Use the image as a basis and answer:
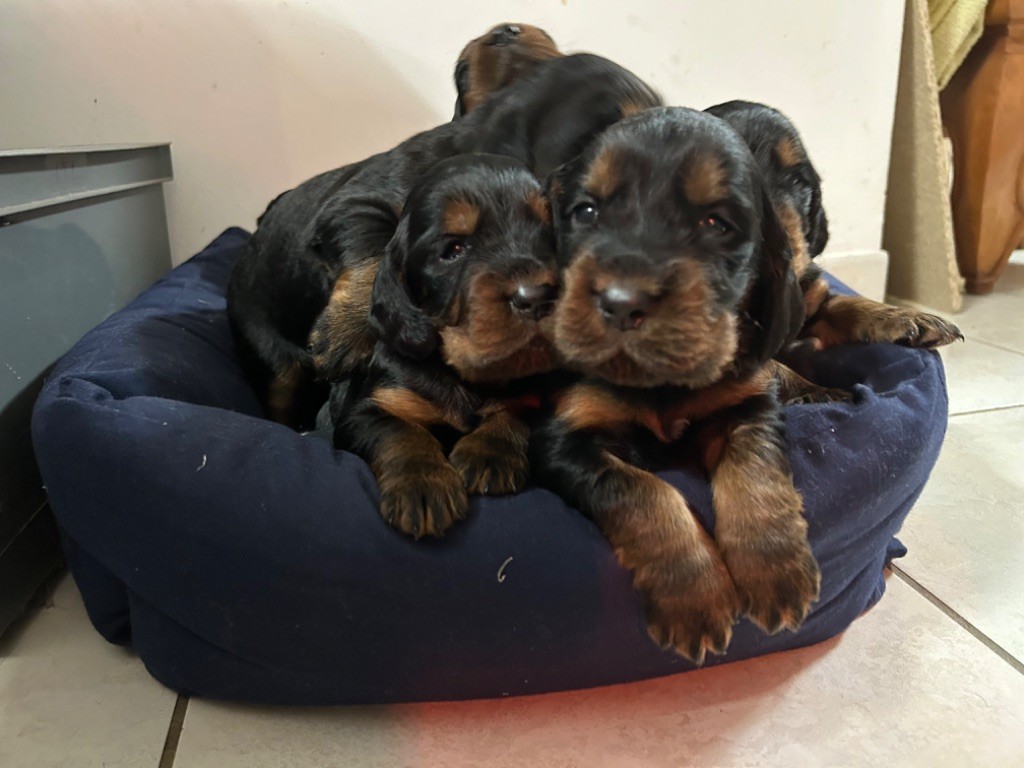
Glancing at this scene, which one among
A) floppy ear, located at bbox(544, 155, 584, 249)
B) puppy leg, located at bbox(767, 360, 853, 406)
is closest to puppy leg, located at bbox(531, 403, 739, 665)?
floppy ear, located at bbox(544, 155, 584, 249)

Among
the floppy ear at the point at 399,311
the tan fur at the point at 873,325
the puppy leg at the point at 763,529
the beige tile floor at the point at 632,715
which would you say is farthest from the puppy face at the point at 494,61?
the beige tile floor at the point at 632,715

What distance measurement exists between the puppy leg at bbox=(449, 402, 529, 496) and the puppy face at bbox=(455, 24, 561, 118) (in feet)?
3.43

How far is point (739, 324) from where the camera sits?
1511 mm

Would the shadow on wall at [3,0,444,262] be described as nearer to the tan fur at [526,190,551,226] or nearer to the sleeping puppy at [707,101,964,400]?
the sleeping puppy at [707,101,964,400]

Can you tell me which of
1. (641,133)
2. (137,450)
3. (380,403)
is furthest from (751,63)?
(137,450)

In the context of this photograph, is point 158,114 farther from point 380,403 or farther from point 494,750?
point 494,750

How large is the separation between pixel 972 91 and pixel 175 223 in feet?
11.6

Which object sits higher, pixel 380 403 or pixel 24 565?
pixel 380 403

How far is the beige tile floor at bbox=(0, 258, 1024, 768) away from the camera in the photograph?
1398mm

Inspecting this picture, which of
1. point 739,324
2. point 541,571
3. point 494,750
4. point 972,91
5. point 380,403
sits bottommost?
point 494,750

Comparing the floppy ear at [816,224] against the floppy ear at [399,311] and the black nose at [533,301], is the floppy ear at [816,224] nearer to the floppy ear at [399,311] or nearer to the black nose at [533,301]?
the black nose at [533,301]

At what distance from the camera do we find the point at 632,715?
149cm

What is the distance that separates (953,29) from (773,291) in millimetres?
2916

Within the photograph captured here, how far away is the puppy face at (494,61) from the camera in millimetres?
2375
